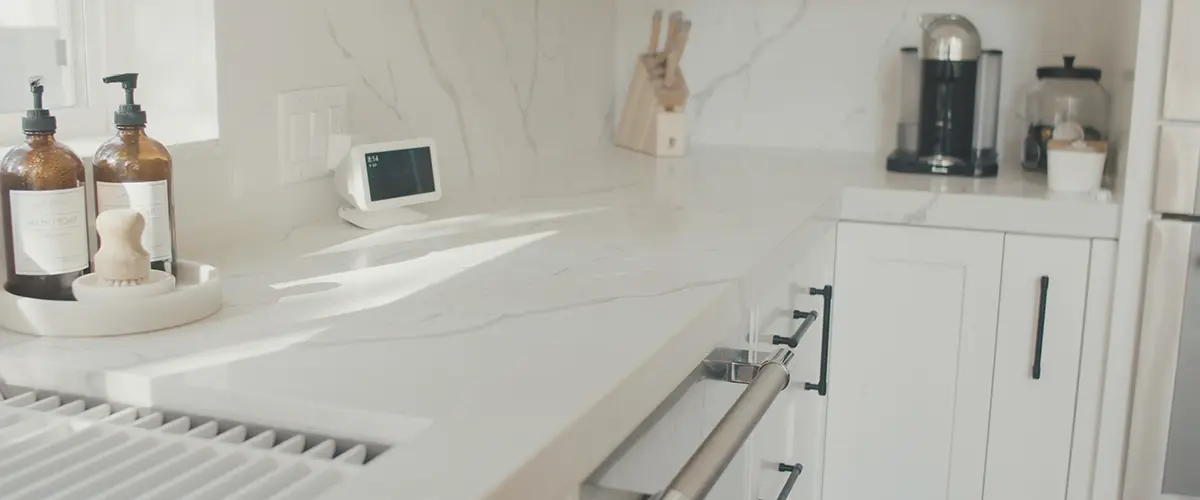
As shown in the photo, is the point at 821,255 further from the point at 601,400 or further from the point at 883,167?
the point at 601,400

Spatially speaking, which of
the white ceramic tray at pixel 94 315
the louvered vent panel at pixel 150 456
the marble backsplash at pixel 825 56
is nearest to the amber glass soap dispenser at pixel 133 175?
the white ceramic tray at pixel 94 315

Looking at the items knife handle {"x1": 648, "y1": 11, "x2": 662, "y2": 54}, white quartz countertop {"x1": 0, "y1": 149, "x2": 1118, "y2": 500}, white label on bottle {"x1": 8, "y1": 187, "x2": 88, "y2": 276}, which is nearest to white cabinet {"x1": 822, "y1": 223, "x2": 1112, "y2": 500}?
white quartz countertop {"x1": 0, "y1": 149, "x2": 1118, "y2": 500}

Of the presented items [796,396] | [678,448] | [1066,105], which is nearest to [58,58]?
[678,448]

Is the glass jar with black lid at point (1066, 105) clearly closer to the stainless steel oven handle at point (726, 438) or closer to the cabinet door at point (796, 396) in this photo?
the cabinet door at point (796, 396)

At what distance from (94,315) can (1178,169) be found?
5.30 ft

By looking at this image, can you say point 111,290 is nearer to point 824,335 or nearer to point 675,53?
point 824,335

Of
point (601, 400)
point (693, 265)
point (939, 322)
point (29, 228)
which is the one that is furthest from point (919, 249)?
point (29, 228)

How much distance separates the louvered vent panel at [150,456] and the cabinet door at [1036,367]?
4.70ft

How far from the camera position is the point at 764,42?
2.64 metres

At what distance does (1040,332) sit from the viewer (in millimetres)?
1958

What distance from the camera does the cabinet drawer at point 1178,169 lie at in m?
1.84

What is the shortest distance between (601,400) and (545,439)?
95 millimetres

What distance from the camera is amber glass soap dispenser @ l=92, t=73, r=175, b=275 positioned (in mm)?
1151

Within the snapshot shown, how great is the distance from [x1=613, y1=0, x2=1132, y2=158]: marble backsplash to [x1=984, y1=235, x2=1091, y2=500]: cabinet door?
59cm
